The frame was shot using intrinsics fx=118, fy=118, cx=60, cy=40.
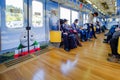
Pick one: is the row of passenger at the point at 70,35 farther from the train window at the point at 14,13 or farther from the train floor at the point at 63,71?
the train window at the point at 14,13

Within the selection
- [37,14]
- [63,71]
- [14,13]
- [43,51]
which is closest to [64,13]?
[37,14]

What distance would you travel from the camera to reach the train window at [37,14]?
460 centimetres

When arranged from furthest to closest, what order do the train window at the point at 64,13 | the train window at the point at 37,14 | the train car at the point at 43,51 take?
the train window at the point at 64,13, the train window at the point at 37,14, the train car at the point at 43,51

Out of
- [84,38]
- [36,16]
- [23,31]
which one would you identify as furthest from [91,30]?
[23,31]

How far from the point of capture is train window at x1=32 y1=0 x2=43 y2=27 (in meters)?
4.60

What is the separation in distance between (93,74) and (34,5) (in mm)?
3461

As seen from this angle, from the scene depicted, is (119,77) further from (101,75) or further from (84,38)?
(84,38)

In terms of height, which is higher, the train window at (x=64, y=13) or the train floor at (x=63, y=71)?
the train window at (x=64, y=13)

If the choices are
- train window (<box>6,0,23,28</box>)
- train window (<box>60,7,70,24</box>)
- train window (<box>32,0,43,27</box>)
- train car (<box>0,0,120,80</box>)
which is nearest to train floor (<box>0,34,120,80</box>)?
train car (<box>0,0,120,80</box>)

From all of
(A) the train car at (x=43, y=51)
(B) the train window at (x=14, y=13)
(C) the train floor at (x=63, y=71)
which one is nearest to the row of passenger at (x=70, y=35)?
(A) the train car at (x=43, y=51)

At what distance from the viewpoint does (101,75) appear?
2314mm

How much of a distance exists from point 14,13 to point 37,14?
1.16 meters

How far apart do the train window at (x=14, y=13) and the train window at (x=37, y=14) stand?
65 centimetres

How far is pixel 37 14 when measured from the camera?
15.7 feet
